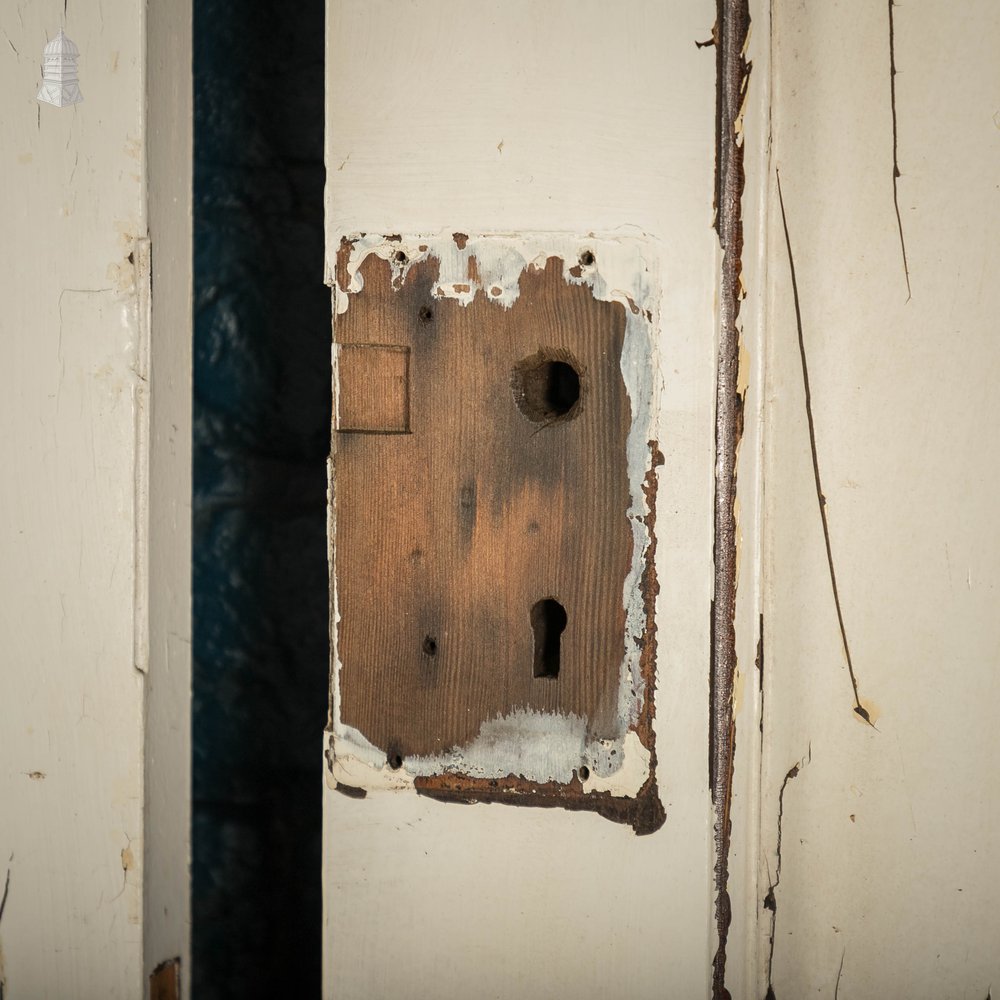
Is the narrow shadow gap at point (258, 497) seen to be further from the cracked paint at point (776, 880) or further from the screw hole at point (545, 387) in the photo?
the cracked paint at point (776, 880)

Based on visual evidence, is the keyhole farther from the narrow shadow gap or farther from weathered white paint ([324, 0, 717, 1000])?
the narrow shadow gap

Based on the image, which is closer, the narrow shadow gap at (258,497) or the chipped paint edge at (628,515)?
the chipped paint edge at (628,515)

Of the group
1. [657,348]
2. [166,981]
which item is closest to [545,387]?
[657,348]

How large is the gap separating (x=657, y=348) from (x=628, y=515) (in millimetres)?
102

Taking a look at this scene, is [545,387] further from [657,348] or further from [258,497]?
[258,497]

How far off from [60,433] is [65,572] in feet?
0.30

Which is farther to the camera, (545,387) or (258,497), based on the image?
(258,497)

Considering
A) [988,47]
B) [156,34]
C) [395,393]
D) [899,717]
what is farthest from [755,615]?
[156,34]

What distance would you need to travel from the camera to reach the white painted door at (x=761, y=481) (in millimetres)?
451

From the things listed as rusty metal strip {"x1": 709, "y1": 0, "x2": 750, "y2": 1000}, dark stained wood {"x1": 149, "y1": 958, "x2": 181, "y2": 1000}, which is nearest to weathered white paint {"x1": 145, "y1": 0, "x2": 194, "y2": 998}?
dark stained wood {"x1": 149, "y1": 958, "x2": 181, "y2": 1000}

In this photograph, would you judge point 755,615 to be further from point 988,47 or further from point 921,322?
point 988,47

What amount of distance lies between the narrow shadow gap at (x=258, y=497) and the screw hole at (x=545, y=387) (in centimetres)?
23

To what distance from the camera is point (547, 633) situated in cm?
46

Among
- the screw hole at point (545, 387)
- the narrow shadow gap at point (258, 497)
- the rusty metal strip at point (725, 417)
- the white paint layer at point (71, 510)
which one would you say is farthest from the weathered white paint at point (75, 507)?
the rusty metal strip at point (725, 417)
